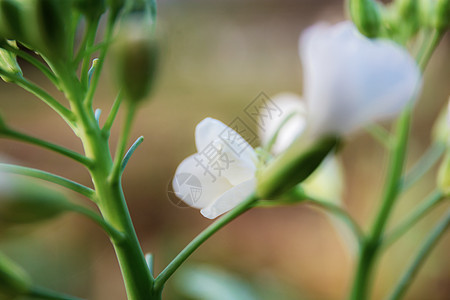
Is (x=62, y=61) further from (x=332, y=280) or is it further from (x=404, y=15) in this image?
(x=332, y=280)

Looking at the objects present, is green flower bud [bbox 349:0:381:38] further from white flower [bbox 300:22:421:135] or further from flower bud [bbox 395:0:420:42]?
white flower [bbox 300:22:421:135]

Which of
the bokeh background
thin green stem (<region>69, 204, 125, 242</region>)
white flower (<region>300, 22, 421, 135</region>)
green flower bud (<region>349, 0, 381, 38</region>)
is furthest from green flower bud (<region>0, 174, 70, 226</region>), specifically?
the bokeh background

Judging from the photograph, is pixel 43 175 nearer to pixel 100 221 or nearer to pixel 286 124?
pixel 100 221

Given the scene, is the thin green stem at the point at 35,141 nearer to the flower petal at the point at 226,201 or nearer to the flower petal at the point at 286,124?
the flower petal at the point at 226,201

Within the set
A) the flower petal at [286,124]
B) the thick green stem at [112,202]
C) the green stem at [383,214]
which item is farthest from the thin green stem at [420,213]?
the thick green stem at [112,202]

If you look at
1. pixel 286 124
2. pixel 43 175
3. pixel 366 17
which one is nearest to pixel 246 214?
pixel 286 124

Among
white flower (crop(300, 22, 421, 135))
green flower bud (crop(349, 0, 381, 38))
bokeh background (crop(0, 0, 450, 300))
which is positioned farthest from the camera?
bokeh background (crop(0, 0, 450, 300))
